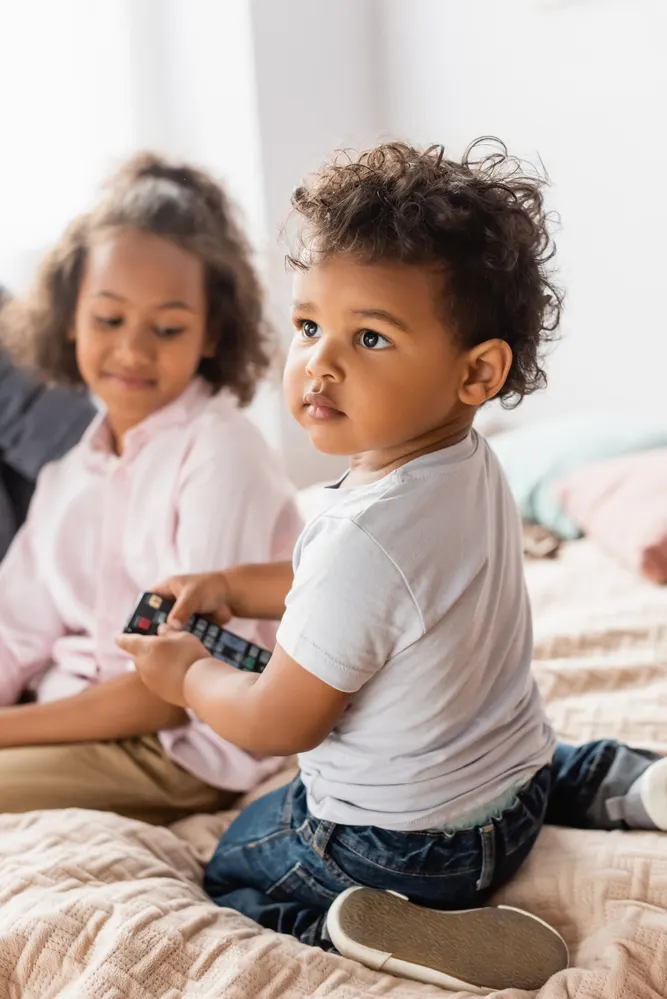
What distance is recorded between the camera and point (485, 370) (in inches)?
33.8

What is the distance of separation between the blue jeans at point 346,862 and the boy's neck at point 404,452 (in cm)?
31

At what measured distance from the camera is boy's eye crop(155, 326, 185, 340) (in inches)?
53.9

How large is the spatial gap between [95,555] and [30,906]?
23.1 inches

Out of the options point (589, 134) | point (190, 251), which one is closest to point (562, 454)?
point (589, 134)

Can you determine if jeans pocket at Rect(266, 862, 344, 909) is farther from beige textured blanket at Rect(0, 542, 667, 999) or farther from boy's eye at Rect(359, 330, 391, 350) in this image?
boy's eye at Rect(359, 330, 391, 350)

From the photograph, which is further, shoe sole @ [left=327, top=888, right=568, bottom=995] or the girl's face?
the girl's face

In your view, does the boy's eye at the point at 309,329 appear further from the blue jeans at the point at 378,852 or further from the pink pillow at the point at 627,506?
the pink pillow at the point at 627,506

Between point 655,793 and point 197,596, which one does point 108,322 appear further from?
point 655,793

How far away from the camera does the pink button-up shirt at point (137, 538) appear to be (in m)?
1.26

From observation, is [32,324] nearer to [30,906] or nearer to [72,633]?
[72,633]

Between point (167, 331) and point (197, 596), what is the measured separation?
46cm

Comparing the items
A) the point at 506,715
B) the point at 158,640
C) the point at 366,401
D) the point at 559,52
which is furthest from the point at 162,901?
the point at 559,52

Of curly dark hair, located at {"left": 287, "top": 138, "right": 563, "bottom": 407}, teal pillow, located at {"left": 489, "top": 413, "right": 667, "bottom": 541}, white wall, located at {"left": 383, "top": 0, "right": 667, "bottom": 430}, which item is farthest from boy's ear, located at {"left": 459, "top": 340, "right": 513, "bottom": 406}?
white wall, located at {"left": 383, "top": 0, "right": 667, "bottom": 430}

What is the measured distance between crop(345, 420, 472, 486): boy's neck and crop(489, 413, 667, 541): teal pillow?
3.55ft
